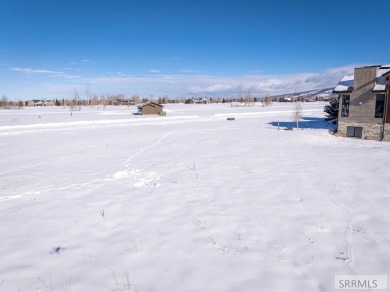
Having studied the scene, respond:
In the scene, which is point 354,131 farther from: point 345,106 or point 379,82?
point 379,82

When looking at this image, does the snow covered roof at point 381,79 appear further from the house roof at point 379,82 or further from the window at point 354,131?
the window at point 354,131

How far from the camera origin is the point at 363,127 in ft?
77.4

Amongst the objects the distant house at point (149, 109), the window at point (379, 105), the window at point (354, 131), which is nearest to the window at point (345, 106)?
the window at point (354, 131)

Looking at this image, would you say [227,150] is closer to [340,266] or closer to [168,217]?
[168,217]

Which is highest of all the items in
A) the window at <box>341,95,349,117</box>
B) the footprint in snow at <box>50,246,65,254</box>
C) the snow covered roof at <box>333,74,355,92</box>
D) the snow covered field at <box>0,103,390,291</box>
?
the snow covered roof at <box>333,74,355,92</box>

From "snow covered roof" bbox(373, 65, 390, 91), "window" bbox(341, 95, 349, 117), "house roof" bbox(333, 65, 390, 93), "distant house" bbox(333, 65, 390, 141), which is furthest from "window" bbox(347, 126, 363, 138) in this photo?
"snow covered roof" bbox(373, 65, 390, 91)

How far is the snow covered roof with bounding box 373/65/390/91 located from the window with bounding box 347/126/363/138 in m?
3.64

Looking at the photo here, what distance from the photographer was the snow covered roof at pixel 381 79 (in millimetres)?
22312

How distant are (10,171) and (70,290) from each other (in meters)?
10.6

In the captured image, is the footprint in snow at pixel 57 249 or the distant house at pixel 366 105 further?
the distant house at pixel 366 105

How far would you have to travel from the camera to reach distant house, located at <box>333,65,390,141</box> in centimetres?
2236

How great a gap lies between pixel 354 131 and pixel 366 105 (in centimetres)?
247

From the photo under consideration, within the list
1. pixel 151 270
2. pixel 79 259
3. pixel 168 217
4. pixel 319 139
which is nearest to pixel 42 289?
pixel 79 259

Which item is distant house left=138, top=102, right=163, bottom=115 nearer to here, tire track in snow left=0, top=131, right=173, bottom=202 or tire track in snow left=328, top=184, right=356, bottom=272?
tire track in snow left=0, top=131, right=173, bottom=202
